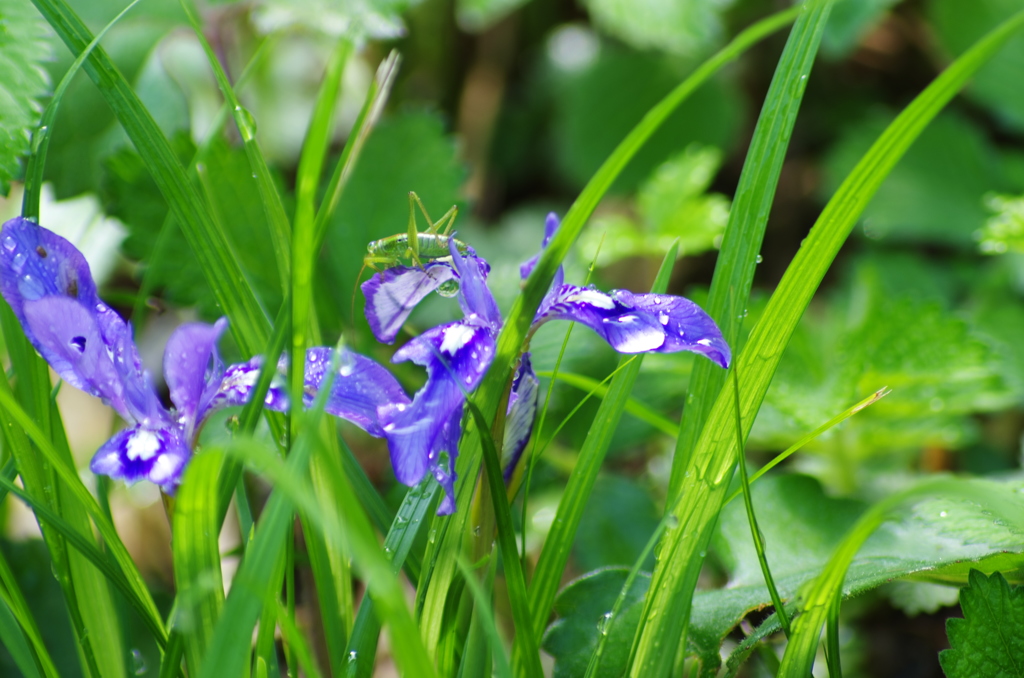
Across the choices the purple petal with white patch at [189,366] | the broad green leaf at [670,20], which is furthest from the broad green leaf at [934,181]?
the purple petal with white patch at [189,366]

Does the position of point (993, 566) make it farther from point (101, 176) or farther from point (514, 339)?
point (101, 176)

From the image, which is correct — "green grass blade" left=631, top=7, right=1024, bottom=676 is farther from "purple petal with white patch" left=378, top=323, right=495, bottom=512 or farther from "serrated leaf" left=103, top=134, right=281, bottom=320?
"serrated leaf" left=103, top=134, right=281, bottom=320

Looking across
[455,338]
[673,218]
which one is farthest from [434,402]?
[673,218]

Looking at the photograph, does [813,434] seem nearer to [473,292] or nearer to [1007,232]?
[473,292]

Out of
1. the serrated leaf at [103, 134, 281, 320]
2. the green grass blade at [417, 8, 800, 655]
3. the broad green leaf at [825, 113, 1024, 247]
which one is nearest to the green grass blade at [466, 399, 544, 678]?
the green grass blade at [417, 8, 800, 655]

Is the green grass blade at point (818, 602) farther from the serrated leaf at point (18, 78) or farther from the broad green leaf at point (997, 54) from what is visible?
the broad green leaf at point (997, 54)
